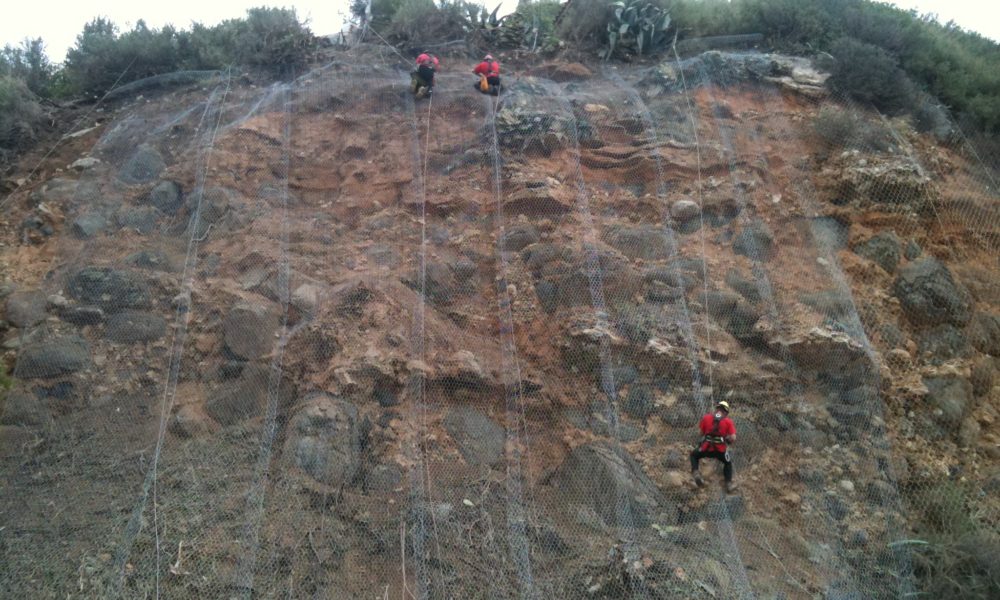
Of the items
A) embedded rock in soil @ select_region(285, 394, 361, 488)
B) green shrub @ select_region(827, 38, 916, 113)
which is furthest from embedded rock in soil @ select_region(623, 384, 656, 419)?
green shrub @ select_region(827, 38, 916, 113)

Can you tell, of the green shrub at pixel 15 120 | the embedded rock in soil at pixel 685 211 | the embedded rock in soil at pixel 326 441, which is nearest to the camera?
the embedded rock in soil at pixel 326 441

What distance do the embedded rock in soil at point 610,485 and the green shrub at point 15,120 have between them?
8.66m

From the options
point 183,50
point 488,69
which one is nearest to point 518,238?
point 488,69

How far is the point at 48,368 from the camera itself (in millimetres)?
6652

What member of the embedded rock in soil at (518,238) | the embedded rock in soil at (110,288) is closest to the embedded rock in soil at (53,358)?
the embedded rock in soil at (110,288)

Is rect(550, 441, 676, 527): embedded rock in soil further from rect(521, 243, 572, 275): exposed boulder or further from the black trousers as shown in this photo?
rect(521, 243, 572, 275): exposed boulder

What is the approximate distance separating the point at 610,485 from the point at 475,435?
1315 mm

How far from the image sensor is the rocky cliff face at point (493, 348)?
572cm

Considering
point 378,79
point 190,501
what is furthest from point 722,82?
point 190,501

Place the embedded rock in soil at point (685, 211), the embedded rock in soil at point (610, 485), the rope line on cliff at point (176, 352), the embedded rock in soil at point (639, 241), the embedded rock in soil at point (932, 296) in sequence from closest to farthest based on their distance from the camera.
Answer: the rope line on cliff at point (176, 352)
the embedded rock in soil at point (610, 485)
the embedded rock in soil at point (932, 296)
the embedded rock in soil at point (639, 241)
the embedded rock in soil at point (685, 211)

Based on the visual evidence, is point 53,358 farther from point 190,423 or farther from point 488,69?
point 488,69

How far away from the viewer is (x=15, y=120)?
9.71 meters

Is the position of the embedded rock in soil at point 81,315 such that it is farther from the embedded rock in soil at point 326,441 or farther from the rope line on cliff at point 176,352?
the embedded rock in soil at point 326,441

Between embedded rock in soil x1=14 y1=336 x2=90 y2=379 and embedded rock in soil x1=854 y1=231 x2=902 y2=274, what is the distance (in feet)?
27.0
